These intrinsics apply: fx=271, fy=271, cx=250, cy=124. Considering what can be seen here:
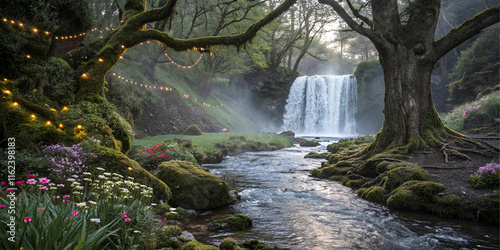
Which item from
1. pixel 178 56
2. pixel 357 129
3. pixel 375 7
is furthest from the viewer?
pixel 357 129

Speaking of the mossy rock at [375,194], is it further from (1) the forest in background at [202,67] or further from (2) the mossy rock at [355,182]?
(1) the forest in background at [202,67]

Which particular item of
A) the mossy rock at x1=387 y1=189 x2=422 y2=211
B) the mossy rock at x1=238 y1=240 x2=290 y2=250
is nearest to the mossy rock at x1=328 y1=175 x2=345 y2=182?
the mossy rock at x1=387 y1=189 x2=422 y2=211

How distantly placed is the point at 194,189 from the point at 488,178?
7.03 metres

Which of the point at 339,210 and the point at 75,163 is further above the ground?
the point at 75,163

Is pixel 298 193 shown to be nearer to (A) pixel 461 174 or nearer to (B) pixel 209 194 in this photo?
(B) pixel 209 194

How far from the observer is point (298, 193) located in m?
8.47

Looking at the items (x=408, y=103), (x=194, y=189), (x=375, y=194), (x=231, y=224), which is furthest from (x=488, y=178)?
(x=194, y=189)

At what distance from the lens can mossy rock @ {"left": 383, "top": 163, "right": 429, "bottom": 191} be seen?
7473 millimetres

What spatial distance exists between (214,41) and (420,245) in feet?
27.6

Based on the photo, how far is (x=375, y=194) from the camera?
7547 mm

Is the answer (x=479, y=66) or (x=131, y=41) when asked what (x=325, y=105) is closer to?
(x=479, y=66)

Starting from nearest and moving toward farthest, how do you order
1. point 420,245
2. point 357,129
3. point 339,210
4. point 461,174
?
point 420,245 → point 339,210 → point 461,174 → point 357,129

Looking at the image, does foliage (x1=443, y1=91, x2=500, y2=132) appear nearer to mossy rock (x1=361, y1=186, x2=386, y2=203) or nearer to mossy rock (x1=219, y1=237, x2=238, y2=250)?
mossy rock (x1=361, y1=186, x2=386, y2=203)

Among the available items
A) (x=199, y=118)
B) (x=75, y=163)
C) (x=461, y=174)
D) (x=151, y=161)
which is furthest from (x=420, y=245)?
(x=199, y=118)
